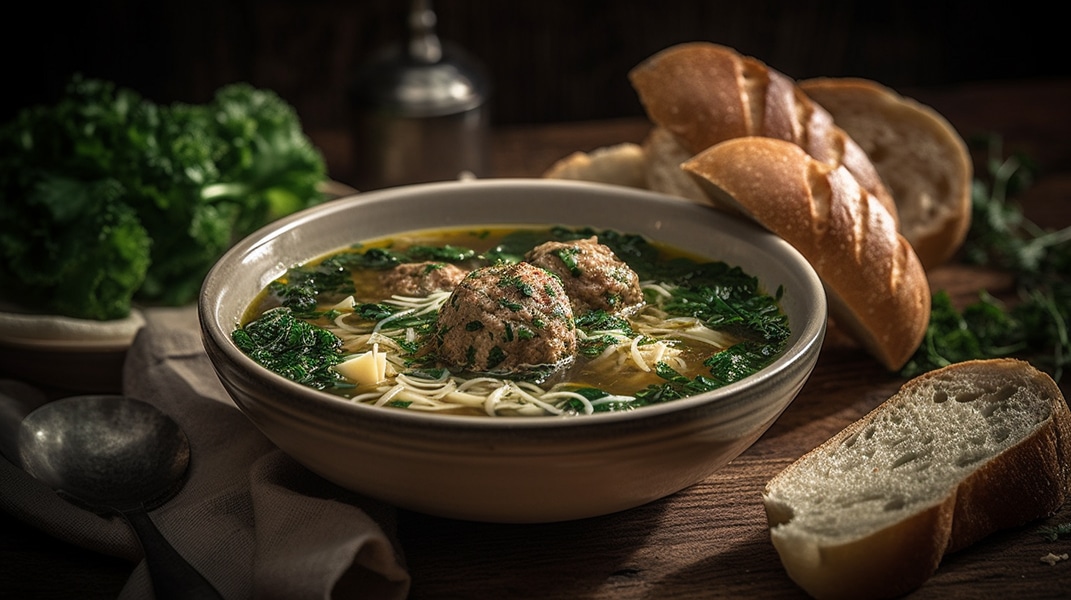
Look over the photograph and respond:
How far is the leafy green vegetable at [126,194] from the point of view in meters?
4.56

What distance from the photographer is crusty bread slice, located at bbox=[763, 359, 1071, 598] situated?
119 inches

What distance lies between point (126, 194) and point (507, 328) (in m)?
2.30

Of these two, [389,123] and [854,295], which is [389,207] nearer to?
[854,295]

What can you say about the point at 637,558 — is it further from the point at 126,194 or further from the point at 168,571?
the point at 126,194

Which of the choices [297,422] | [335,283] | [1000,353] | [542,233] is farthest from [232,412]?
[1000,353]

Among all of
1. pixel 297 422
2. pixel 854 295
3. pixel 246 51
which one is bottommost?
pixel 246 51

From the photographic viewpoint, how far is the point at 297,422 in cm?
300

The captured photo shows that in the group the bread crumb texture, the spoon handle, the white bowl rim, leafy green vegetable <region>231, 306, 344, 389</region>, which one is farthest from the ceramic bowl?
the spoon handle

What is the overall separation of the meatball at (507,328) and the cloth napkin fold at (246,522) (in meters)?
0.54

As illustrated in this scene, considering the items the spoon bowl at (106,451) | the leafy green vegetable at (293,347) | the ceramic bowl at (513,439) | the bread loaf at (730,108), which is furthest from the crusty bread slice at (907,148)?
the spoon bowl at (106,451)

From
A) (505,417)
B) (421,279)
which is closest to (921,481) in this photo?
(505,417)

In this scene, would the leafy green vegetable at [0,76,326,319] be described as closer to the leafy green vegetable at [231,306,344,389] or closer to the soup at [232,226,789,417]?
the soup at [232,226,789,417]

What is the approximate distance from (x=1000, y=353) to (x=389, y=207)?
8.51 feet

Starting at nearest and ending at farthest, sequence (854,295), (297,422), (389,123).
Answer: (297,422) < (854,295) < (389,123)
